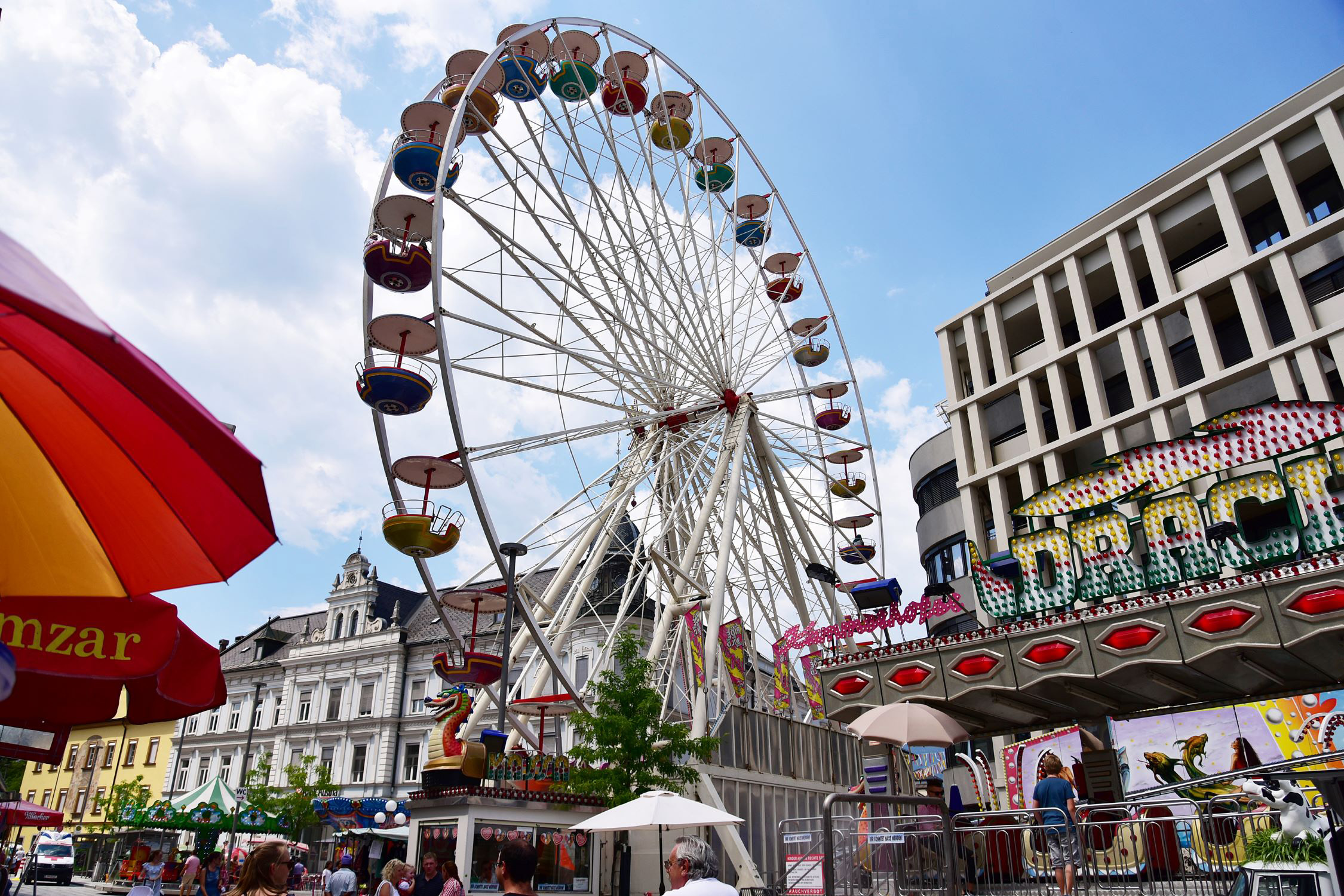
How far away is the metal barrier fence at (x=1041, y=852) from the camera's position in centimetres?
855

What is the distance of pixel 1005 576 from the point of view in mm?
17047

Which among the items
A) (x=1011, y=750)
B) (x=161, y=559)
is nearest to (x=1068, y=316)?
(x=1011, y=750)

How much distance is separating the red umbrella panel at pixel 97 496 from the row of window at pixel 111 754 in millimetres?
58198

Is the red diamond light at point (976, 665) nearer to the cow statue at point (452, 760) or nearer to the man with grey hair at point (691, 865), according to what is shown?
the cow statue at point (452, 760)

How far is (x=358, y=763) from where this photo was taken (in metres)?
48.2

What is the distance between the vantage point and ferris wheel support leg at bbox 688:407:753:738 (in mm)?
18547

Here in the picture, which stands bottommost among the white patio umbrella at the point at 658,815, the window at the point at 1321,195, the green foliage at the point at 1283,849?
the green foliage at the point at 1283,849

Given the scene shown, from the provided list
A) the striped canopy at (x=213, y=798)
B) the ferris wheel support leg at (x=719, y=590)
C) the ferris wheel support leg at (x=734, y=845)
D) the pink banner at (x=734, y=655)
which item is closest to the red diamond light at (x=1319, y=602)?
the ferris wheel support leg at (x=734, y=845)

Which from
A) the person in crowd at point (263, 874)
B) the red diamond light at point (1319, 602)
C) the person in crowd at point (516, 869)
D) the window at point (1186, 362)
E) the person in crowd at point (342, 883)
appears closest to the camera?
the person in crowd at point (263, 874)

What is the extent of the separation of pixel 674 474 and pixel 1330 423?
44.8 ft

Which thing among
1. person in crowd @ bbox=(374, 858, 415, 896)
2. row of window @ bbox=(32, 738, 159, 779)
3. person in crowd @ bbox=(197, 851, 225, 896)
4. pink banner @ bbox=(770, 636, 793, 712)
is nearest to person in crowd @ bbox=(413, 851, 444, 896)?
person in crowd @ bbox=(374, 858, 415, 896)

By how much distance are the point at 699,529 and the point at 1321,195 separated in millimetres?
23166

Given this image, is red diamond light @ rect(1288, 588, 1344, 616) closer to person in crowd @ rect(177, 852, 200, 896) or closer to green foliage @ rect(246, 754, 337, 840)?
person in crowd @ rect(177, 852, 200, 896)

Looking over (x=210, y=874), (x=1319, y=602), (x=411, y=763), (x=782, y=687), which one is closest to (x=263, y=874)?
(x=1319, y=602)
